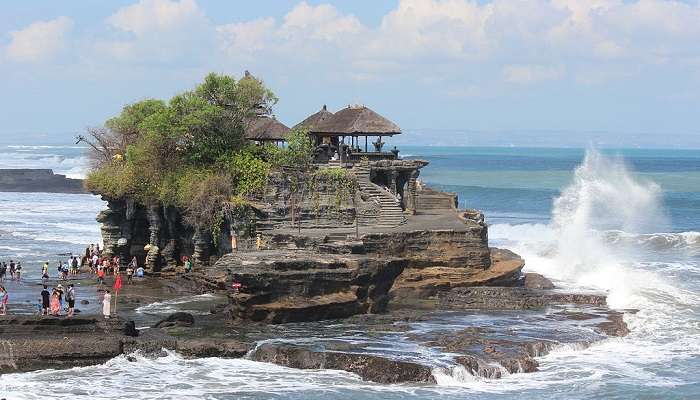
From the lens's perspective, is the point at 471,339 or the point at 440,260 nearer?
the point at 471,339

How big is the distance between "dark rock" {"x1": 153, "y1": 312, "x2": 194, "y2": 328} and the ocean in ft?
10.9

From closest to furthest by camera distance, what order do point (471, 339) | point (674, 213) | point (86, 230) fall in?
1. point (471, 339)
2. point (86, 230)
3. point (674, 213)

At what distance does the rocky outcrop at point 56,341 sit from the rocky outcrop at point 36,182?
7442 centimetres

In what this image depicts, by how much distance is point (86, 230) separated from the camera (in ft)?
215

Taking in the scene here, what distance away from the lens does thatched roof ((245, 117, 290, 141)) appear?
163 ft

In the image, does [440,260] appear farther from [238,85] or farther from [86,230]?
[86,230]

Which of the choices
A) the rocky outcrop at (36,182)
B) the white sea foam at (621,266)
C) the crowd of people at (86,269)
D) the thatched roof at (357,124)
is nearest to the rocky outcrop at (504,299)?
the white sea foam at (621,266)

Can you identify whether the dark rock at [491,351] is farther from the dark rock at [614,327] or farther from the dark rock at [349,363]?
the dark rock at [614,327]

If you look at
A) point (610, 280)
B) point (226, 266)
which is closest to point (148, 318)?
point (226, 266)

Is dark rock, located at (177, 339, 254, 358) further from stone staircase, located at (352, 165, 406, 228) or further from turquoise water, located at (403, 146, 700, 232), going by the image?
turquoise water, located at (403, 146, 700, 232)

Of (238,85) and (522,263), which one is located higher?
(238,85)

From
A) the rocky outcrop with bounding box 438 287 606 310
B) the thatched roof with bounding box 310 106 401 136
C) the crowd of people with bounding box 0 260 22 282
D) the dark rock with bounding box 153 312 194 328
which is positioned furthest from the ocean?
the thatched roof with bounding box 310 106 401 136

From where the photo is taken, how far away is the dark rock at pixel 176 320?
111 feet

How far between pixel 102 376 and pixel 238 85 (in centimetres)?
2249
